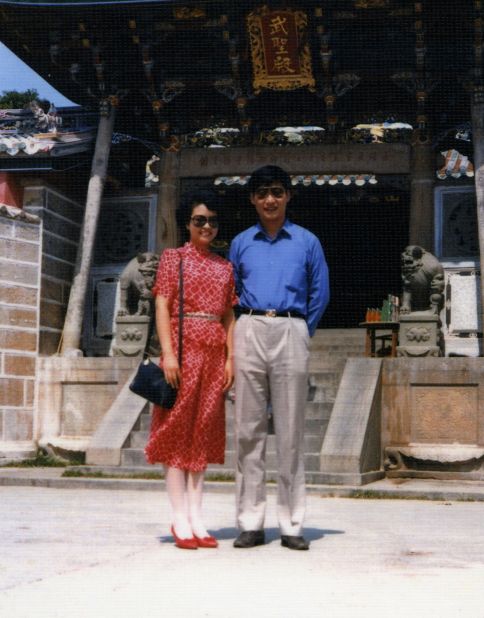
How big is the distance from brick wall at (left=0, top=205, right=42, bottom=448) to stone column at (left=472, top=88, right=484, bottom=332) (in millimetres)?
5432

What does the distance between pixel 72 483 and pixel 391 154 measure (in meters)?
6.84

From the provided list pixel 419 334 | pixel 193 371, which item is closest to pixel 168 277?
pixel 193 371

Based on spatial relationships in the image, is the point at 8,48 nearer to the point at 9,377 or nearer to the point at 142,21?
the point at 142,21

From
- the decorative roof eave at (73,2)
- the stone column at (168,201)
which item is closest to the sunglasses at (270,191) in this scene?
the decorative roof eave at (73,2)

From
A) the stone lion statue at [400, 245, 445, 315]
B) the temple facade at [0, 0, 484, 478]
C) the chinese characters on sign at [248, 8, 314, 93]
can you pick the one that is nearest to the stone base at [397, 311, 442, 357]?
the stone lion statue at [400, 245, 445, 315]

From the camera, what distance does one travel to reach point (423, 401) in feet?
36.5

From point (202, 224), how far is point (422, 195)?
8.45 metres

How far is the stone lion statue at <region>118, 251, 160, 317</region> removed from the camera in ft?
40.4

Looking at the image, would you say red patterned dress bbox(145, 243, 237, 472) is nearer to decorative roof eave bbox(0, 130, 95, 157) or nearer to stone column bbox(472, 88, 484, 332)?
stone column bbox(472, 88, 484, 332)

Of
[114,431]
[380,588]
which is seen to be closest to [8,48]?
[114,431]

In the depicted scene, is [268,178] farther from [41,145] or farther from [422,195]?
[422,195]

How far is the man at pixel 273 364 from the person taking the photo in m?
5.20

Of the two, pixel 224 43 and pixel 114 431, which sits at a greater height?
pixel 224 43

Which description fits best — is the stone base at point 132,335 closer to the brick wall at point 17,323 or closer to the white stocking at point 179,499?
the brick wall at point 17,323
